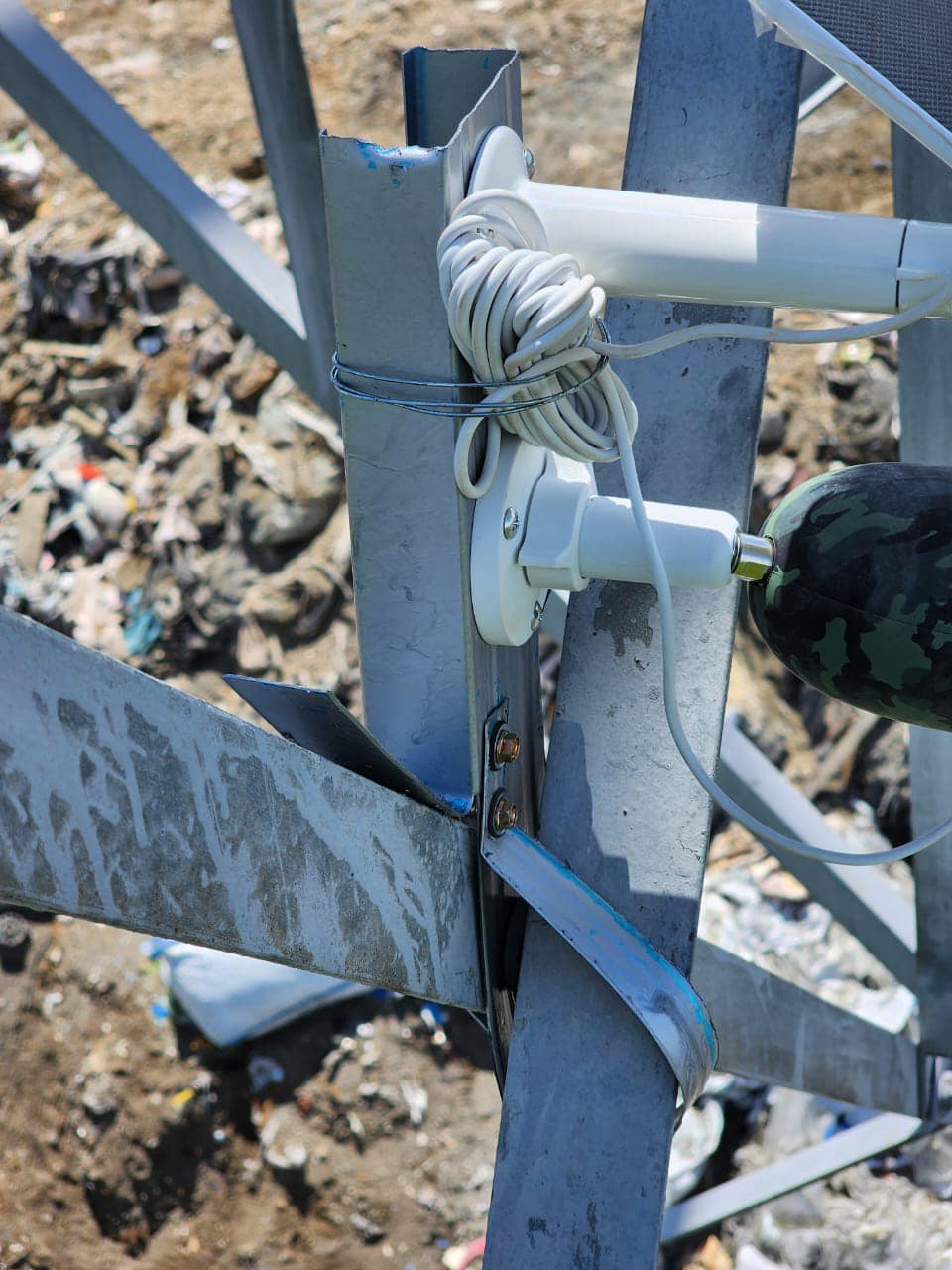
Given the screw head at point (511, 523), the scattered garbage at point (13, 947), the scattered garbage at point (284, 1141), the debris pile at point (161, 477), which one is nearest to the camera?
the screw head at point (511, 523)

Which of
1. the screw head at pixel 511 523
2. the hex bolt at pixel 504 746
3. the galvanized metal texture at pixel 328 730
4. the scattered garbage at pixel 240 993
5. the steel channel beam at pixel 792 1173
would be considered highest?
the scattered garbage at pixel 240 993

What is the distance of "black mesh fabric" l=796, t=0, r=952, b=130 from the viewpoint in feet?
2.69

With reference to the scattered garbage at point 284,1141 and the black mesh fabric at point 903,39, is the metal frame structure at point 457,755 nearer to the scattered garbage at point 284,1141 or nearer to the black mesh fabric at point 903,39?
the black mesh fabric at point 903,39

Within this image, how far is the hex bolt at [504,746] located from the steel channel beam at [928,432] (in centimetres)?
56

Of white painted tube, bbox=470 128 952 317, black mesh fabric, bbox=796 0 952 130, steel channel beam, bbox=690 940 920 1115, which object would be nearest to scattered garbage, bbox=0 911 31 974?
steel channel beam, bbox=690 940 920 1115

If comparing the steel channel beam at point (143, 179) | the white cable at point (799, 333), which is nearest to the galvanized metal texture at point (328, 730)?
the white cable at point (799, 333)

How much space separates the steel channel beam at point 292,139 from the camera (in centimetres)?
203

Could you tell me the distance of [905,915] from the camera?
2.29 m

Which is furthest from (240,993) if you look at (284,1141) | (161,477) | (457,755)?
(457,755)

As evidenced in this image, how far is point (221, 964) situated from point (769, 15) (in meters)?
3.17

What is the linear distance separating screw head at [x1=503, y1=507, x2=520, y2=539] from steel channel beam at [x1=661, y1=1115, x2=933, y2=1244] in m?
2.16

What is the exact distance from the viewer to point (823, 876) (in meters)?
2.22

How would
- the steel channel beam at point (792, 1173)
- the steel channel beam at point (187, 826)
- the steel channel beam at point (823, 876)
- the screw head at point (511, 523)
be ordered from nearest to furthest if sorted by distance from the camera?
the steel channel beam at point (187, 826) → the screw head at point (511, 523) → the steel channel beam at point (823, 876) → the steel channel beam at point (792, 1173)

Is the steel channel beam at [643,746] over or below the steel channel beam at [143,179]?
below
